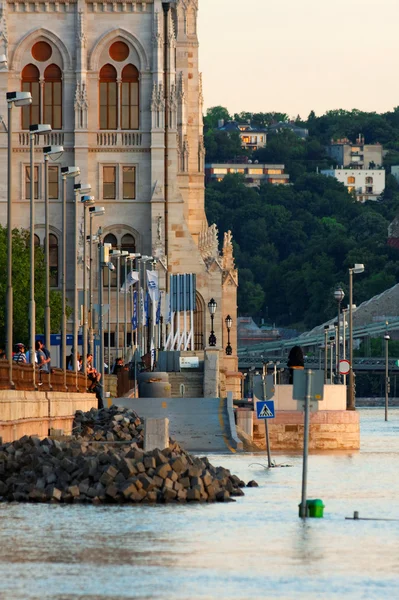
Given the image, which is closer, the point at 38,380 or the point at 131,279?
the point at 38,380

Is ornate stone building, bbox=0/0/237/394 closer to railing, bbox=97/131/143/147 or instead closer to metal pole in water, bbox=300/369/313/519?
railing, bbox=97/131/143/147

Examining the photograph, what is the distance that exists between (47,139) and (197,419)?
50.5 meters

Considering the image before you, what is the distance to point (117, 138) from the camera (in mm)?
122375

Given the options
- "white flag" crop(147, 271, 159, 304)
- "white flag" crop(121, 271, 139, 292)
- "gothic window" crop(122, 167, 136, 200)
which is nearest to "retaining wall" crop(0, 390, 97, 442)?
"white flag" crop(147, 271, 159, 304)

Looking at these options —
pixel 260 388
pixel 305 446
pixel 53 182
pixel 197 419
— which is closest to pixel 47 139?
pixel 53 182

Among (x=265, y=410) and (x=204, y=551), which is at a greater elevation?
(x=265, y=410)

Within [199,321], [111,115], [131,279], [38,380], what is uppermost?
[111,115]

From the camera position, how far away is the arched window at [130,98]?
4801 inches

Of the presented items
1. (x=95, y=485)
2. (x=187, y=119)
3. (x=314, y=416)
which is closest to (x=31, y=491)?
(x=95, y=485)

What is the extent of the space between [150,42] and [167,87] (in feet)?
9.77

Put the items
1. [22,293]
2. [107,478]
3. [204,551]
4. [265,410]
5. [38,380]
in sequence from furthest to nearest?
[22,293] → [38,380] → [265,410] → [107,478] → [204,551]

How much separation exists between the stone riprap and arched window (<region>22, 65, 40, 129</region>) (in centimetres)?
8216

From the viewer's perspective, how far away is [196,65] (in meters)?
140

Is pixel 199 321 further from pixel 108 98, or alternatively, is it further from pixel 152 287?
pixel 152 287
